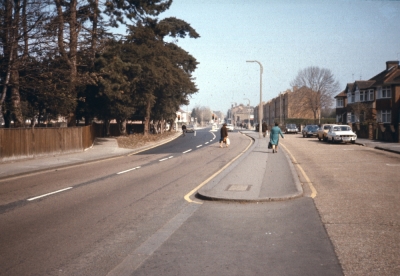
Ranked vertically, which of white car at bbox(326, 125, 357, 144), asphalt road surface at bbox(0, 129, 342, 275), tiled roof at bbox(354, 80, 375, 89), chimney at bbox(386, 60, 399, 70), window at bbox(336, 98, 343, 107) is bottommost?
asphalt road surface at bbox(0, 129, 342, 275)

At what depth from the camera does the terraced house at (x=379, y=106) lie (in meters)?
39.9

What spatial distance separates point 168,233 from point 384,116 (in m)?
52.9

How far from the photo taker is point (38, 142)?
22.9 meters

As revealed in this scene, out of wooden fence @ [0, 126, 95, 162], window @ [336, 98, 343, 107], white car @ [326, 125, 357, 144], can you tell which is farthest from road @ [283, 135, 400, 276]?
window @ [336, 98, 343, 107]

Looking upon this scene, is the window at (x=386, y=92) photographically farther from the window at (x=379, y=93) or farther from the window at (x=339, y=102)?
the window at (x=339, y=102)

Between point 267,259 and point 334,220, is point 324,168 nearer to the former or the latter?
point 334,220

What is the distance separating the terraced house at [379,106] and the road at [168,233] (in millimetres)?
30112

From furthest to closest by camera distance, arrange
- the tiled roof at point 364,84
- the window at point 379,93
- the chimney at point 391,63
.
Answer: the tiled roof at point 364,84 < the chimney at point 391,63 < the window at point 379,93

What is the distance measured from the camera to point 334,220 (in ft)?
25.2

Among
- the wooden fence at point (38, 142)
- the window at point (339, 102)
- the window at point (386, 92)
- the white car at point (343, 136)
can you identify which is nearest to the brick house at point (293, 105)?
the window at point (339, 102)

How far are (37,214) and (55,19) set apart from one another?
14891mm

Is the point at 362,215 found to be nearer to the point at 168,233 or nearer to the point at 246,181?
the point at 168,233

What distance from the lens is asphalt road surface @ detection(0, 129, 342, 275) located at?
17.6ft

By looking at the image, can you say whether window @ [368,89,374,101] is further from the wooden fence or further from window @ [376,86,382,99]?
the wooden fence
